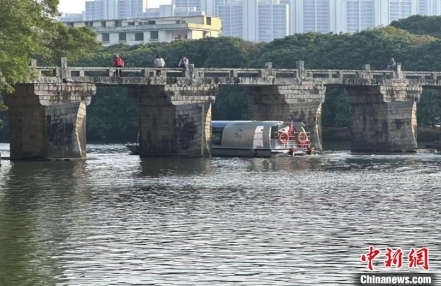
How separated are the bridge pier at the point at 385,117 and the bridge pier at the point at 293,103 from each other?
711 cm

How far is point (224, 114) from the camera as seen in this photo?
472 ft

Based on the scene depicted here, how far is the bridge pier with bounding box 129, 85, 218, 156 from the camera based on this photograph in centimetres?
9162

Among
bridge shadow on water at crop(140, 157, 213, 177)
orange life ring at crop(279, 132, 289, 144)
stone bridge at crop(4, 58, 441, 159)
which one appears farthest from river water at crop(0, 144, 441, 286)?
orange life ring at crop(279, 132, 289, 144)

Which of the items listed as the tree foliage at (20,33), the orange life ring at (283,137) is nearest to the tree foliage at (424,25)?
the orange life ring at (283,137)

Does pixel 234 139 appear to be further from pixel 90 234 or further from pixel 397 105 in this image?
pixel 90 234

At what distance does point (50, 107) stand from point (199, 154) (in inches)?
513

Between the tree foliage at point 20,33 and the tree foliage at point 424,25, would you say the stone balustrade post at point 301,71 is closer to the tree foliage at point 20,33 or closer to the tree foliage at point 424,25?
the tree foliage at point 20,33

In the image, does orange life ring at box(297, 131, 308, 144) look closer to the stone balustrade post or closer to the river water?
the stone balustrade post

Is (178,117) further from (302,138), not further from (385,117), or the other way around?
(385,117)

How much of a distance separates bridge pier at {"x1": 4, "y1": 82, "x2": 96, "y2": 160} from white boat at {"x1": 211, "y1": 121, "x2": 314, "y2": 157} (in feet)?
45.8

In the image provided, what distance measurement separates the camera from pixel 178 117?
301ft

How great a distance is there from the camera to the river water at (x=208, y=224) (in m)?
34.9

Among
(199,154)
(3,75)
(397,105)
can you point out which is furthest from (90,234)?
(397,105)

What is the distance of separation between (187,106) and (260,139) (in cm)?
593
